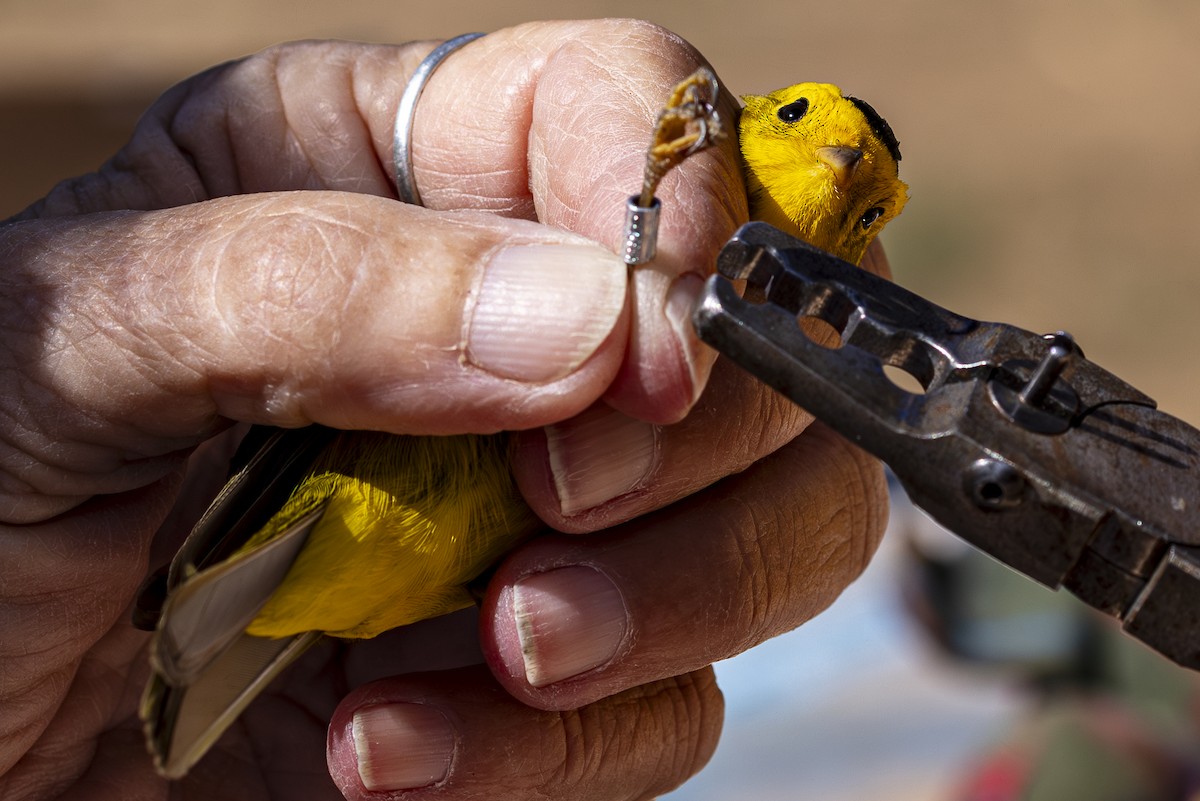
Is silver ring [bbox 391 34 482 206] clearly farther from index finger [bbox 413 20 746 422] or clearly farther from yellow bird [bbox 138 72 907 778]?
yellow bird [bbox 138 72 907 778]

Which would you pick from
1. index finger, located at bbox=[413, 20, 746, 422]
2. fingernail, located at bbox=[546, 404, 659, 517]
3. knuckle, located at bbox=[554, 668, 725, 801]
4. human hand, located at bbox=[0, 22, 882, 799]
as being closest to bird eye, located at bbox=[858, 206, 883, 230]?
index finger, located at bbox=[413, 20, 746, 422]

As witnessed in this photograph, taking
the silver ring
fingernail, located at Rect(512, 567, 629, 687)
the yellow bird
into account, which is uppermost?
the silver ring

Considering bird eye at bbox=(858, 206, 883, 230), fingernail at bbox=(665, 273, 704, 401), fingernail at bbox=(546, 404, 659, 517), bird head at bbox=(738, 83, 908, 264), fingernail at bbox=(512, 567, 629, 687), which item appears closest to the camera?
fingernail at bbox=(665, 273, 704, 401)

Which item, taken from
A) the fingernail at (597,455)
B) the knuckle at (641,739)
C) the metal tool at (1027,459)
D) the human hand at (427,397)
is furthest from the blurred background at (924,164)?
the metal tool at (1027,459)

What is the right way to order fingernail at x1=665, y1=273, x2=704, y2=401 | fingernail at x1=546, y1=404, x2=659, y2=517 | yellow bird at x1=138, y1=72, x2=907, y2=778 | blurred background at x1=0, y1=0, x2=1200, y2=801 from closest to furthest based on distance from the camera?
fingernail at x1=665, y1=273, x2=704, y2=401, yellow bird at x1=138, y1=72, x2=907, y2=778, fingernail at x1=546, y1=404, x2=659, y2=517, blurred background at x1=0, y1=0, x2=1200, y2=801

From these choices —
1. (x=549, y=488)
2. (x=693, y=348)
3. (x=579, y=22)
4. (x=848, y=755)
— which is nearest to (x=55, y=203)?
(x=579, y=22)

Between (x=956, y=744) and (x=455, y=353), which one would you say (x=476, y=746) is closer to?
(x=455, y=353)

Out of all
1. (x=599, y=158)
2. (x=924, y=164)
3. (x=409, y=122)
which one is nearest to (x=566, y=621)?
(x=599, y=158)
